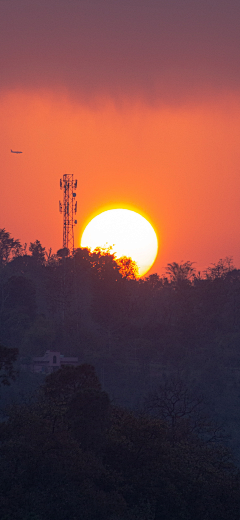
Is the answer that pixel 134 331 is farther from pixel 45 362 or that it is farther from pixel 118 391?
pixel 45 362

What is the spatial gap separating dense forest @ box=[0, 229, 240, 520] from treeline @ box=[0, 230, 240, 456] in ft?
0.75

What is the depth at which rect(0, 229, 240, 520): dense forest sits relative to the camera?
3719 centimetres

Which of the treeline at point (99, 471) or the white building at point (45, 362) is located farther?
the white building at point (45, 362)

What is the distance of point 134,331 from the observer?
11344 centimetres

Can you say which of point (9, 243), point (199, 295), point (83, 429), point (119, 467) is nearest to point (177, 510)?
point (119, 467)

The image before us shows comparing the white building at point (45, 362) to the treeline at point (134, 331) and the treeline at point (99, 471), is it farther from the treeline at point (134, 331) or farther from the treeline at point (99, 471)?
the treeline at point (99, 471)

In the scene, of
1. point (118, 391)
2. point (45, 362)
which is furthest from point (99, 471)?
point (118, 391)

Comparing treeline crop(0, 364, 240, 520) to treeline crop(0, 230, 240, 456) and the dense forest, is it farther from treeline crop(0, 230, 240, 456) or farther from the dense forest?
treeline crop(0, 230, 240, 456)

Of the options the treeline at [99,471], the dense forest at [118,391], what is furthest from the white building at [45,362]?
the treeline at [99,471]

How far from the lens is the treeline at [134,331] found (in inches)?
4186

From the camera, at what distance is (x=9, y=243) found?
14212cm

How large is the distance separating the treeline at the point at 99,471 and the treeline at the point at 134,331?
5705 centimetres

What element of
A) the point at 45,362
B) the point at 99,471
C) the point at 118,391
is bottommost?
the point at 99,471

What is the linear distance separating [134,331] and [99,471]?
75888 millimetres
